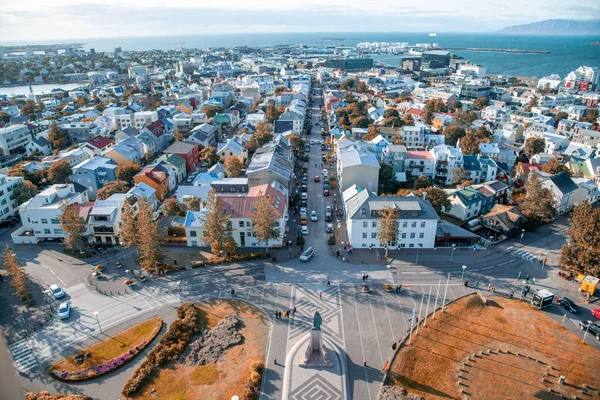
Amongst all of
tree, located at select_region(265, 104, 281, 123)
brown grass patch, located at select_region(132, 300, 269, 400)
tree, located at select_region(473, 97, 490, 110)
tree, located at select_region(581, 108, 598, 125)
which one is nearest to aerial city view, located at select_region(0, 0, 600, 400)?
brown grass patch, located at select_region(132, 300, 269, 400)

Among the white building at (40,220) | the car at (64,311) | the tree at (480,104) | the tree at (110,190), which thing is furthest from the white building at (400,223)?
the tree at (480,104)

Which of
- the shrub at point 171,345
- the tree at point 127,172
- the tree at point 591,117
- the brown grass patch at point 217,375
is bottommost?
the brown grass patch at point 217,375

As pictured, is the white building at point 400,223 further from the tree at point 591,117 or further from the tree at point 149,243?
the tree at point 591,117

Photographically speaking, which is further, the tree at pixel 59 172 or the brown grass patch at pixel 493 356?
the tree at pixel 59 172

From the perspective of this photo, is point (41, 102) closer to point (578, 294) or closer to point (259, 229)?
point (259, 229)

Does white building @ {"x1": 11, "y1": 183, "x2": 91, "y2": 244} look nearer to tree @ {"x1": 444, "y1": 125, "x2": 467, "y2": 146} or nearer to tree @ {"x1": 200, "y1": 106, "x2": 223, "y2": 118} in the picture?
tree @ {"x1": 200, "y1": 106, "x2": 223, "y2": 118}

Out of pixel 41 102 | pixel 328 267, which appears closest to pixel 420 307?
pixel 328 267

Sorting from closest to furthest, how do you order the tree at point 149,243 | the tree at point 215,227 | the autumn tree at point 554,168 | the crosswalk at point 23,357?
the crosswalk at point 23,357 → the tree at point 149,243 → the tree at point 215,227 → the autumn tree at point 554,168

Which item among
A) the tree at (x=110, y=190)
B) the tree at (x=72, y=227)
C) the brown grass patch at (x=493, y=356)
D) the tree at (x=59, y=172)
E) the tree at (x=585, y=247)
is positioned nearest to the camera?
the brown grass patch at (x=493, y=356)

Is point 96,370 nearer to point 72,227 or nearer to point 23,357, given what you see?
point 23,357
